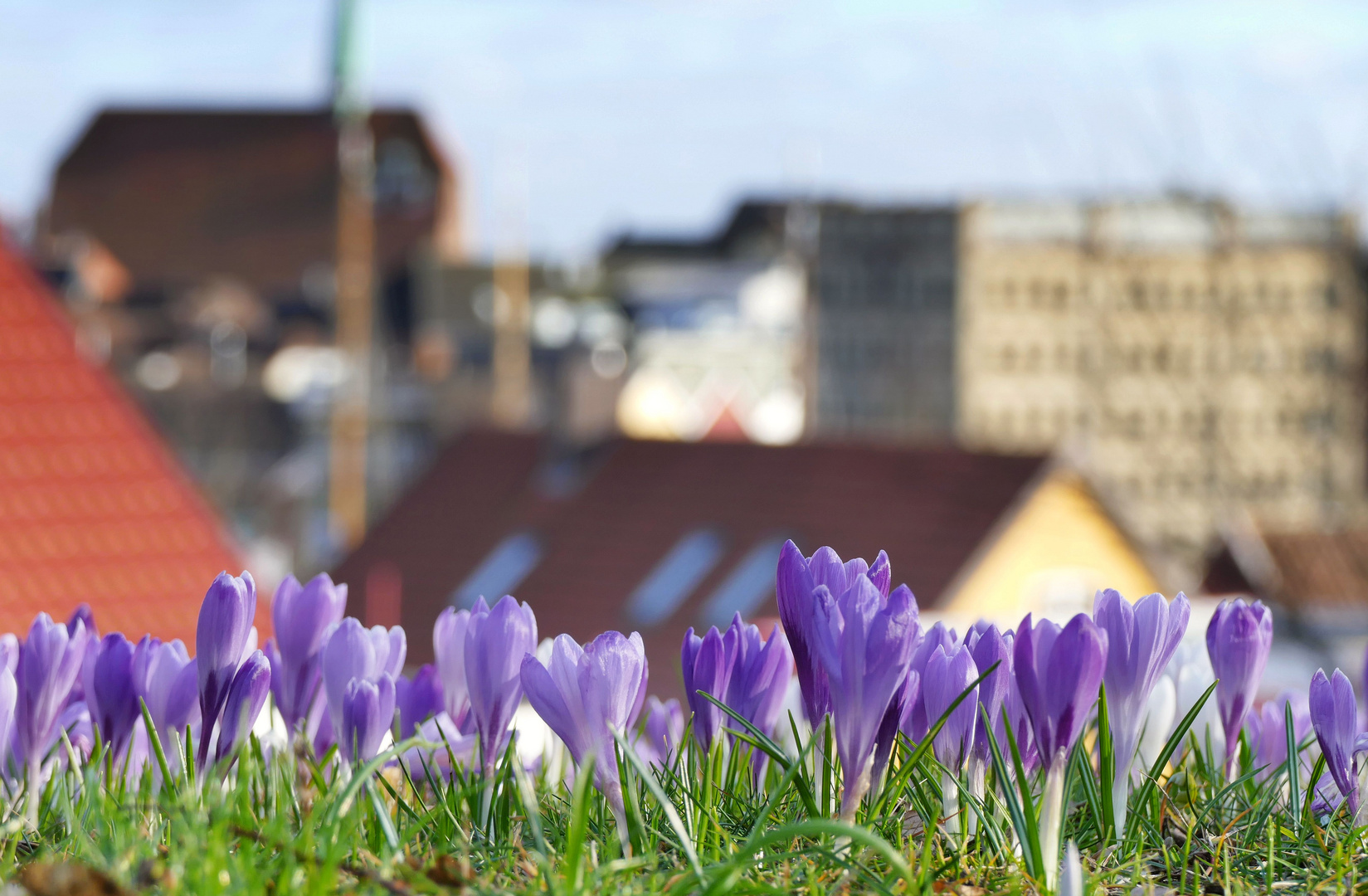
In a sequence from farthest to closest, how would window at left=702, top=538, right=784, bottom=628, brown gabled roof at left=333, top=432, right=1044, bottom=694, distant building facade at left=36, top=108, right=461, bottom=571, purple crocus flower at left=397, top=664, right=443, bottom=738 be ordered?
distant building facade at left=36, top=108, right=461, bottom=571 < brown gabled roof at left=333, top=432, right=1044, bottom=694 < window at left=702, top=538, right=784, bottom=628 < purple crocus flower at left=397, top=664, right=443, bottom=738

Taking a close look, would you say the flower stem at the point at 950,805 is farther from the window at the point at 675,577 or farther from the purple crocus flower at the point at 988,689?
the window at the point at 675,577

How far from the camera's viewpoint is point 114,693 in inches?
51.6

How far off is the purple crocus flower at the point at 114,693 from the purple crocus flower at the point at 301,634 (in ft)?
0.42

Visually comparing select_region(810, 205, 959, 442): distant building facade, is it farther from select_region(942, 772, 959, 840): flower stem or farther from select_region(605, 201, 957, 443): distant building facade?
select_region(942, 772, 959, 840): flower stem

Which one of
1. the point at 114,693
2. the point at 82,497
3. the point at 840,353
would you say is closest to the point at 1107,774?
the point at 114,693

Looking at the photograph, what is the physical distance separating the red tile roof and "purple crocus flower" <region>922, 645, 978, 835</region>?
10.9 ft

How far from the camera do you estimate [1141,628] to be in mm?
1135

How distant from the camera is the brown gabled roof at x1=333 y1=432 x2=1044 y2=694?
14773 mm

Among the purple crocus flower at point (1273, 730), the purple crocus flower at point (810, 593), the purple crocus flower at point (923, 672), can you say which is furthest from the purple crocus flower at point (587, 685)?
the purple crocus flower at point (1273, 730)

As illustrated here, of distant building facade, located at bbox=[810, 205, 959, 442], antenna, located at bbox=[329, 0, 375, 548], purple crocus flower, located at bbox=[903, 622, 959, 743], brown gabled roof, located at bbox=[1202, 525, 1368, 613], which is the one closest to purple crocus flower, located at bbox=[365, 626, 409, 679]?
purple crocus flower, located at bbox=[903, 622, 959, 743]

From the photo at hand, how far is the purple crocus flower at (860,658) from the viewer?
1.03 m

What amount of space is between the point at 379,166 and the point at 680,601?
4666 cm

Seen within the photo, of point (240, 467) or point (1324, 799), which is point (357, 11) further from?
point (1324, 799)

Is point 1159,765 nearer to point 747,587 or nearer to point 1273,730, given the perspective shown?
point 1273,730
